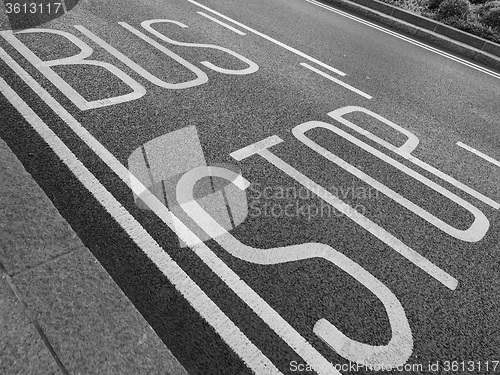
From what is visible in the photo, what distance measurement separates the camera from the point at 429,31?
9883 mm

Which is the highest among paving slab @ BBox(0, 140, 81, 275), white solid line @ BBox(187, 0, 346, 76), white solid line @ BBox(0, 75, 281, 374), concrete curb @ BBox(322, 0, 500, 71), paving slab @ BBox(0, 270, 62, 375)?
concrete curb @ BBox(322, 0, 500, 71)

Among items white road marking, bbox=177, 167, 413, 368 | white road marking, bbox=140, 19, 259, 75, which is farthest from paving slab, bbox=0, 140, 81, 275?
white road marking, bbox=140, 19, 259, 75

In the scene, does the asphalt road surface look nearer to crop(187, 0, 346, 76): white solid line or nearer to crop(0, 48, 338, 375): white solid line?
crop(0, 48, 338, 375): white solid line

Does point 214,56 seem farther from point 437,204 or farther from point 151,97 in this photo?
point 437,204

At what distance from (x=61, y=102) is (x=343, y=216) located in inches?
119

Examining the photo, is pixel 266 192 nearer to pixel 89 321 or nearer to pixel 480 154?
pixel 89 321

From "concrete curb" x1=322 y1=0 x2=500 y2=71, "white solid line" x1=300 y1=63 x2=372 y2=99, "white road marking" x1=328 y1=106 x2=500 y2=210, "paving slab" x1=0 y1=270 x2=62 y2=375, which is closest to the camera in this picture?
"paving slab" x1=0 y1=270 x2=62 y2=375

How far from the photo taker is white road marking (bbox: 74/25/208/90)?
5156 millimetres

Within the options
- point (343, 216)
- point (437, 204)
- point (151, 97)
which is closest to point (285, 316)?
point (343, 216)

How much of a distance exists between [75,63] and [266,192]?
3.11 m

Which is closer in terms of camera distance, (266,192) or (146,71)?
(266,192)

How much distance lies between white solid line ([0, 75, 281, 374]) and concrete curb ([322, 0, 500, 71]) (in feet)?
28.7

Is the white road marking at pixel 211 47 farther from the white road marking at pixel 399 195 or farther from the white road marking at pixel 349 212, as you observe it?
the white road marking at pixel 349 212
